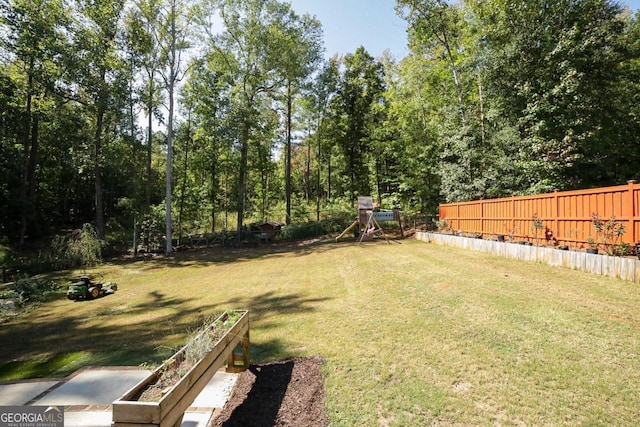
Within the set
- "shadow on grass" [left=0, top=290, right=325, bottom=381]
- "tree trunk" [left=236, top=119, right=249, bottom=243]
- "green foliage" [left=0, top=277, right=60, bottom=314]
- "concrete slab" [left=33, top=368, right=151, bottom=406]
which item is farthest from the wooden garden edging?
"tree trunk" [left=236, top=119, right=249, bottom=243]

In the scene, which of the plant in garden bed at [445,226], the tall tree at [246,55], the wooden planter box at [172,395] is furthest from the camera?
the tall tree at [246,55]

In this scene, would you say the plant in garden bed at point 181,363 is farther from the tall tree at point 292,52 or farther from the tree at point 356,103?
the tree at point 356,103

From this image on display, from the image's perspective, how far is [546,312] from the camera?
431 centimetres

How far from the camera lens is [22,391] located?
3.42m

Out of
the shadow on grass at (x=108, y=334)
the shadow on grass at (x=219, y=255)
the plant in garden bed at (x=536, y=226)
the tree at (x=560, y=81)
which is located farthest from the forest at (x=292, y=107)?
the shadow on grass at (x=108, y=334)

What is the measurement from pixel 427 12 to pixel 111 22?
655 inches

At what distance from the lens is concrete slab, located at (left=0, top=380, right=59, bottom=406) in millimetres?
3193

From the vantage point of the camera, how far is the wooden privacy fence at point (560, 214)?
596 centimetres

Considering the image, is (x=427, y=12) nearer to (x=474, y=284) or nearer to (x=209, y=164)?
(x=474, y=284)

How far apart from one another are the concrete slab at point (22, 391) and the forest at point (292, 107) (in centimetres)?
1323

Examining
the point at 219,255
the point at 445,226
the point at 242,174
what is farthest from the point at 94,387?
the point at 242,174

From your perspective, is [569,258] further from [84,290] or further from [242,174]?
[242,174]

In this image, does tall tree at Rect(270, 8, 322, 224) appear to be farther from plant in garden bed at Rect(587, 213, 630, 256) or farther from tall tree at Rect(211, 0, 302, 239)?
plant in garden bed at Rect(587, 213, 630, 256)

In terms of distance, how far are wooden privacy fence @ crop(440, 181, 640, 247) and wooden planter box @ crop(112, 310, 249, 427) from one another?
7.46 m
